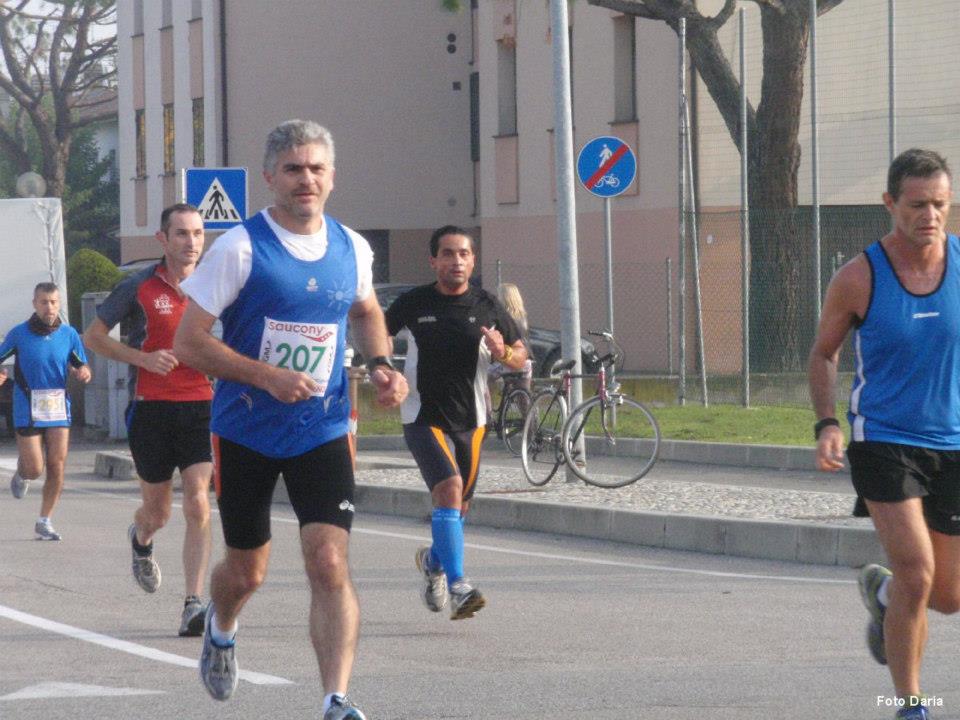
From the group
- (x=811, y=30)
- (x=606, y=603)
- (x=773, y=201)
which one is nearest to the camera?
(x=606, y=603)

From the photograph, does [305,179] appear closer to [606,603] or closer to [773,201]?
[606,603]

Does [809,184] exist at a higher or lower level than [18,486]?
higher

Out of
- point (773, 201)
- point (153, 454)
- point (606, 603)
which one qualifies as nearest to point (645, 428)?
point (606, 603)

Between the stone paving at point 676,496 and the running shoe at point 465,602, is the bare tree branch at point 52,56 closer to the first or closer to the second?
the stone paving at point 676,496

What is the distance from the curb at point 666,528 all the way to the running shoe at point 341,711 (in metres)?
6.18

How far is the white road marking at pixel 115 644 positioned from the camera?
7.51 meters

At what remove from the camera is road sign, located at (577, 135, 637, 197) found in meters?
18.5

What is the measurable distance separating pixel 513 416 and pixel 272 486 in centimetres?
1286

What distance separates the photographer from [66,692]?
7230 mm

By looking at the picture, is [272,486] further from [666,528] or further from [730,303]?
[730,303]

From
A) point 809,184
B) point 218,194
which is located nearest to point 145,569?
point 218,194

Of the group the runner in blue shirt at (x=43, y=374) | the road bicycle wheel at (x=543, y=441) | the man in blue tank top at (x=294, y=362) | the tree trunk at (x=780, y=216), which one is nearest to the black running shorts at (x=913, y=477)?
the man in blue tank top at (x=294, y=362)

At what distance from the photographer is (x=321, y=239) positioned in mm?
6133

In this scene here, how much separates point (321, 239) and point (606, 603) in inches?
163
